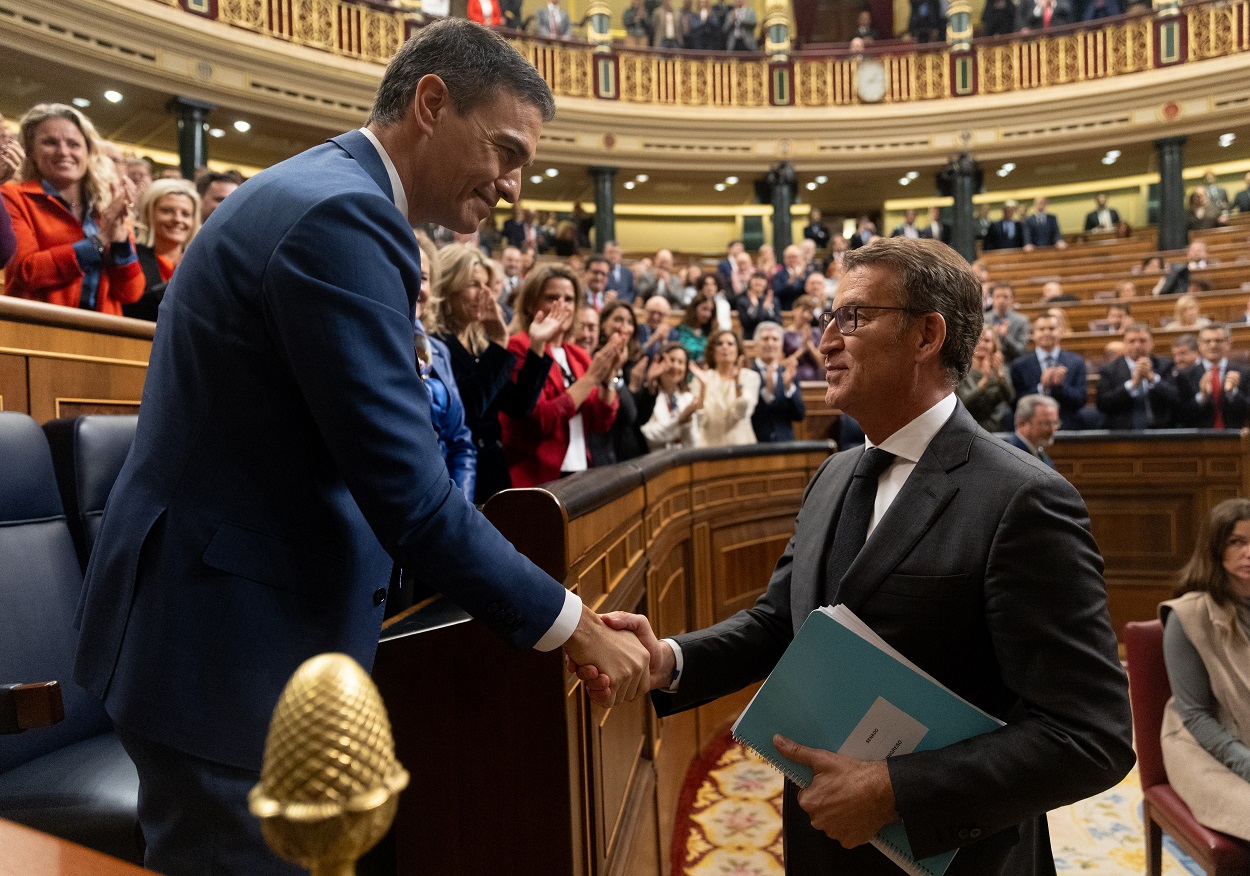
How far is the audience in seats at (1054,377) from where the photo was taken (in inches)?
237

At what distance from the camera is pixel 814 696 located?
1.16 meters

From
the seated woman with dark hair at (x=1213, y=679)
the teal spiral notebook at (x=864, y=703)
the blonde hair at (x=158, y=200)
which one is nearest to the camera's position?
the teal spiral notebook at (x=864, y=703)

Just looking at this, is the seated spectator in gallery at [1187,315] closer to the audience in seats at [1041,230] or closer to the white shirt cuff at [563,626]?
the audience in seats at [1041,230]

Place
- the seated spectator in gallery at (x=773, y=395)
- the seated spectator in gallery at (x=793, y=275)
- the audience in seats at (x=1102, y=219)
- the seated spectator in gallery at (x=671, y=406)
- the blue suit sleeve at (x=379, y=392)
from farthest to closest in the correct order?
the audience in seats at (x=1102, y=219) → the seated spectator in gallery at (x=793, y=275) → the seated spectator in gallery at (x=773, y=395) → the seated spectator in gallery at (x=671, y=406) → the blue suit sleeve at (x=379, y=392)

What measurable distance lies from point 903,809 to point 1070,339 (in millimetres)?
8085

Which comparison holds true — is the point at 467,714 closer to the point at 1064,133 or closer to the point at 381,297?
the point at 381,297

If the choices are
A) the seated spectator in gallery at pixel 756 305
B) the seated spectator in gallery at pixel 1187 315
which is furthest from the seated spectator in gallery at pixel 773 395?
the seated spectator in gallery at pixel 1187 315

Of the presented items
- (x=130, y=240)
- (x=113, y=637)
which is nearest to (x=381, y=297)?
(x=113, y=637)

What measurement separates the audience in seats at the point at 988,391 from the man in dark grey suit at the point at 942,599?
4.04 meters

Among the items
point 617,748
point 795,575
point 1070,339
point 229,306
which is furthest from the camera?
point 1070,339

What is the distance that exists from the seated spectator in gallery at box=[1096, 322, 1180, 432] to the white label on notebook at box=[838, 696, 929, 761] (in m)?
5.59

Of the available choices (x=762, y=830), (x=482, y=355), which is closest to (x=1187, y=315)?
(x=762, y=830)

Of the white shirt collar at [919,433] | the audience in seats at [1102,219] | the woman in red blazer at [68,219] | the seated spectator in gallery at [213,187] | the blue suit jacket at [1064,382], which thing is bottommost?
the white shirt collar at [919,433]

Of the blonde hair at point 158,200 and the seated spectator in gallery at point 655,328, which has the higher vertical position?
the blonde hair at point 158,200
